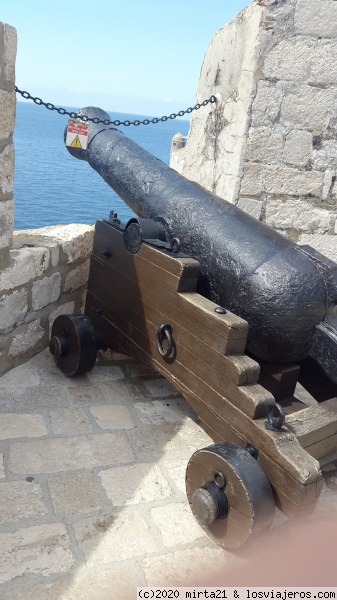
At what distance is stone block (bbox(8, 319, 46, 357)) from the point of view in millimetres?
2996

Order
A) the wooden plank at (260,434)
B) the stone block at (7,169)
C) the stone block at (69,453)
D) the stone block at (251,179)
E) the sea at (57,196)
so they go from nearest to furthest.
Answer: the wooden plank at (260,434), the stone block at (69,453), the stone block at (7,169), the stone block at (251,179), the sea at (57,196)

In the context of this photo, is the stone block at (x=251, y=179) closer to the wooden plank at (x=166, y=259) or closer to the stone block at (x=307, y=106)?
the stone block at (x=307, y=106)

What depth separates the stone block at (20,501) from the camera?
1981 mm

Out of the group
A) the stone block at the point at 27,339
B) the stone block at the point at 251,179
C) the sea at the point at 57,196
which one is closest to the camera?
the stone block at the point at 27,339

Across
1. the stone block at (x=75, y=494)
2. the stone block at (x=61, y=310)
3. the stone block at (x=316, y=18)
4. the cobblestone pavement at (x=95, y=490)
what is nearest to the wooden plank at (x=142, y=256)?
the stone block at (x=61, y=310)

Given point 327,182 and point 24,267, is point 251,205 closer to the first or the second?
point 327,182

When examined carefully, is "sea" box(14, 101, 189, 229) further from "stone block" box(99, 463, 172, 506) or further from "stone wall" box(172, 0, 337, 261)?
"stone block" box(99, 463, 172, 506)

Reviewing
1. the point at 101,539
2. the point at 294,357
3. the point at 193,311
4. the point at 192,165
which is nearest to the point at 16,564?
the point at 101,539

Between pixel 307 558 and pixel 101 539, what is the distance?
2.36ft

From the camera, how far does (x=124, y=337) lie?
9.49 feet

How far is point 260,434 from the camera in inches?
79.7

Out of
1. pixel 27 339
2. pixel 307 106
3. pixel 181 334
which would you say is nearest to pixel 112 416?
pixel 181 334

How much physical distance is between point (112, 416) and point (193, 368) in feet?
1.96

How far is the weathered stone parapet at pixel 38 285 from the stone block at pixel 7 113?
627 mm
